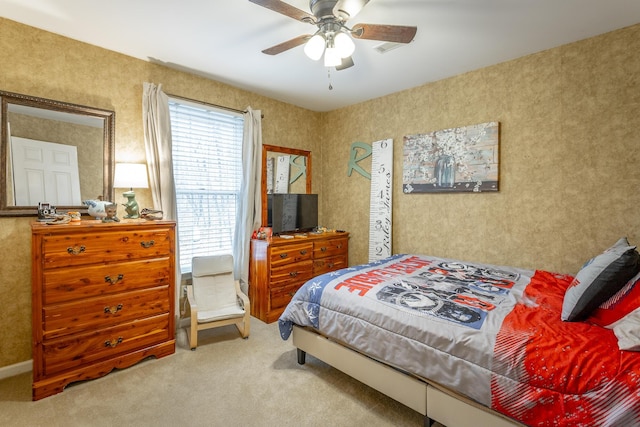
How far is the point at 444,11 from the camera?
218 cm

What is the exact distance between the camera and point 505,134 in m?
2.99

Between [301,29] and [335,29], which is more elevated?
[301,29]

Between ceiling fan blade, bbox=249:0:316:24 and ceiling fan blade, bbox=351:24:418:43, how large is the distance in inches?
11.9

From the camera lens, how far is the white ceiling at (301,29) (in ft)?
7.01

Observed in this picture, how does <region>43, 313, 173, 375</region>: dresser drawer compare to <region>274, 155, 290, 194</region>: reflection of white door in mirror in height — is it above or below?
below

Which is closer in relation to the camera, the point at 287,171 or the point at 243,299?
the point at 243,299

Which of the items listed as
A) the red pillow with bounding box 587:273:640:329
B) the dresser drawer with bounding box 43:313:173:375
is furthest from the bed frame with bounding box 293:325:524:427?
the dresser drawer with bounding box 43:313:173:375

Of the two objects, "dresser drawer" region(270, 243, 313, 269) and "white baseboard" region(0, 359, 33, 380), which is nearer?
"white baseboard" region(0, 359, 33, 380)

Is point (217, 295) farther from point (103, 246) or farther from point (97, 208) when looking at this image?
point (97, 208)

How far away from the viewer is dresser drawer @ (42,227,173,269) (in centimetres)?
Answer: 211

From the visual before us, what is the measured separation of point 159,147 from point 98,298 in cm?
148

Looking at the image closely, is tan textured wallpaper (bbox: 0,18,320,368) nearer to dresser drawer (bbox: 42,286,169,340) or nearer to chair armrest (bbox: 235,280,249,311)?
dresser drawer (bbox: 42,286,169,340)

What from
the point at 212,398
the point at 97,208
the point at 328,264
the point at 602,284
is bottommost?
→ the point at 212,398

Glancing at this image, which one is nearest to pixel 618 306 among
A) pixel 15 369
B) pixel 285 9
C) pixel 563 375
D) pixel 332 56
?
pixel 563 375
